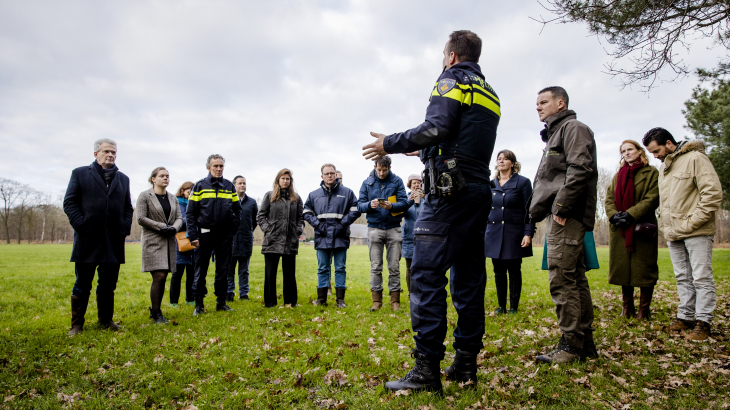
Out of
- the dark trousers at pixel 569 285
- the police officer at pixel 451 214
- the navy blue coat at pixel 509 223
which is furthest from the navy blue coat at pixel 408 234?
the police officer at pixel 451 214

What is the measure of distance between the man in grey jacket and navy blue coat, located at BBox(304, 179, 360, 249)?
3.91 metres

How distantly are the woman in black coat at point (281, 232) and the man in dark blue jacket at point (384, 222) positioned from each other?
4.39ft

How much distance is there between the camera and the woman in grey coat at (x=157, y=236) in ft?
19.7

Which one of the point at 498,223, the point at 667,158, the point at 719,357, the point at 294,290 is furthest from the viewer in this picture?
the point at 294,290

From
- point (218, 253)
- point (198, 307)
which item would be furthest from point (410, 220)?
point (198, 307)

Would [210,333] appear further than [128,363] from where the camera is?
Yes

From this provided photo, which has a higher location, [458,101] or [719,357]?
[458,101]

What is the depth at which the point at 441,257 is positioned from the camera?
2996 mm

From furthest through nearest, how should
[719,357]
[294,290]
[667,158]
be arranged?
[294,290] < [667,158] < [719,357]

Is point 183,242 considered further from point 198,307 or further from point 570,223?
point 570,223

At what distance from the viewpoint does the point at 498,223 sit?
6.12m

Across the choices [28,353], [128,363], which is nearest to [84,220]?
[28,353]

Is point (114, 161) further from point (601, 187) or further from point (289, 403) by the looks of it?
point (601, 187)

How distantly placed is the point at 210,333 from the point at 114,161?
110 inches
